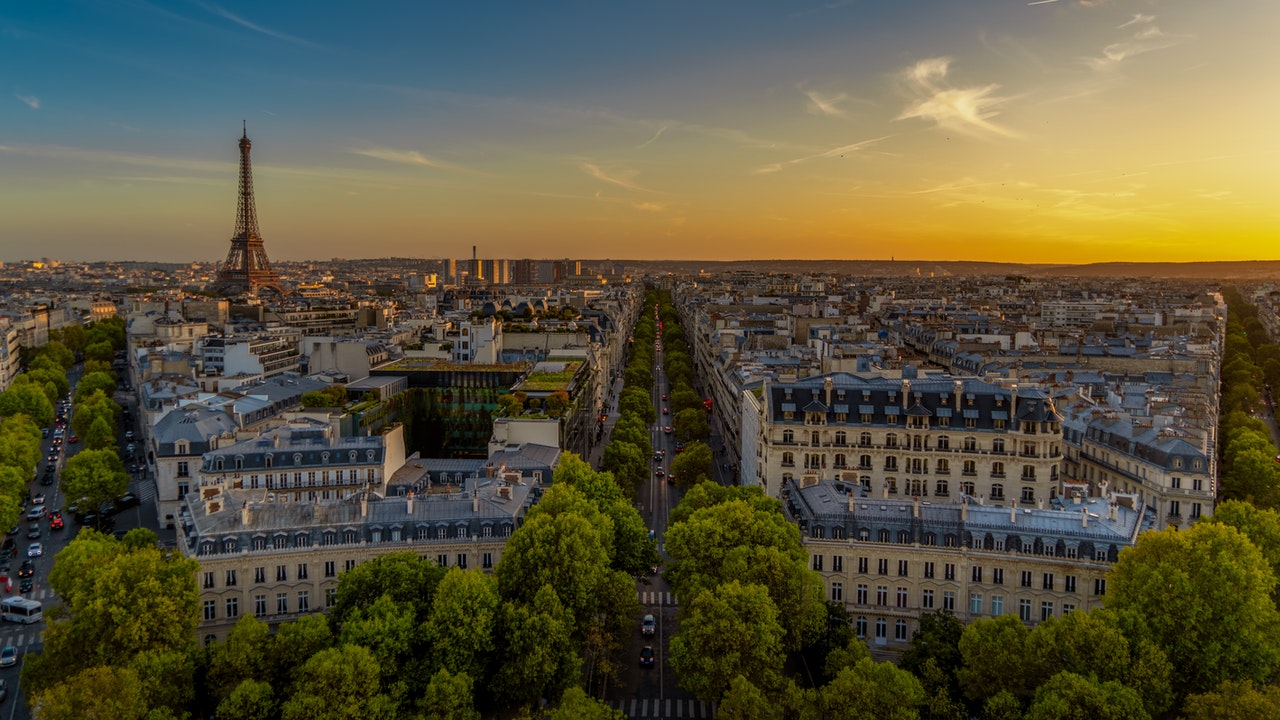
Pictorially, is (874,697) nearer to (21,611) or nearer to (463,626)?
(463,626)

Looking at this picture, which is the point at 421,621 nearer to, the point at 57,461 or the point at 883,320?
the point at 57,461

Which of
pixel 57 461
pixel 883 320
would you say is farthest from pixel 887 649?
pixel 883 320

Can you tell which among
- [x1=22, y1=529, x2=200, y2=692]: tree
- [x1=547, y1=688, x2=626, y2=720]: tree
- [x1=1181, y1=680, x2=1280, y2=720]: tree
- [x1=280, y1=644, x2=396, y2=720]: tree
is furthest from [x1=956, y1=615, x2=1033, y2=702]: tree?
[x1=22, y1=529, x2=200, y2=692]: tree

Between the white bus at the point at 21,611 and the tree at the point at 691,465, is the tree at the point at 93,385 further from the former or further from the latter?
the tree at the point at 691,465

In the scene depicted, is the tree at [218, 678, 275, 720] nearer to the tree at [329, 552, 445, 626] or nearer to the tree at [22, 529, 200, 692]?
the tree at [22, 529, 200, 692]

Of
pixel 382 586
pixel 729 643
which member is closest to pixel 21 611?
pixel 382 586

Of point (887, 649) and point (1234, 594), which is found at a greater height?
point (1234, 594)
